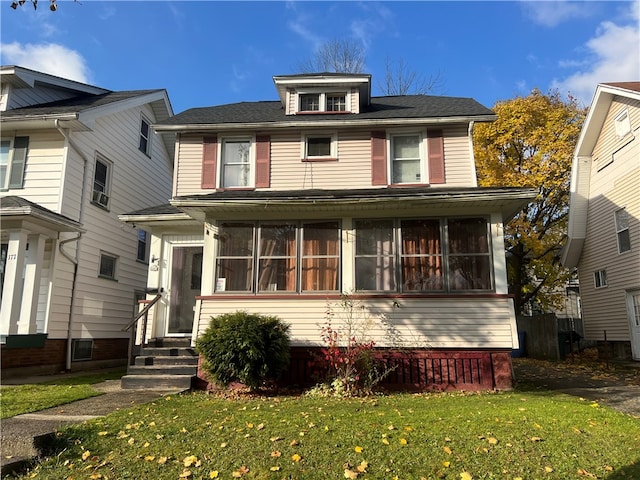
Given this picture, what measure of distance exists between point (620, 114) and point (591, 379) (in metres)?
8.97

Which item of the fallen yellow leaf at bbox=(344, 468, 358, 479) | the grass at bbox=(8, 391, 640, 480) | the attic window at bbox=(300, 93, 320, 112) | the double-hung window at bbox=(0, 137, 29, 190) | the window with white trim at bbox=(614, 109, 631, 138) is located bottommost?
the fallen yellow leaf at bbox=(344, 468, 358, 479)

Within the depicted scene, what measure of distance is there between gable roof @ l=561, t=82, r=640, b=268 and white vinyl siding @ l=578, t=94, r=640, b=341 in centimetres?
17

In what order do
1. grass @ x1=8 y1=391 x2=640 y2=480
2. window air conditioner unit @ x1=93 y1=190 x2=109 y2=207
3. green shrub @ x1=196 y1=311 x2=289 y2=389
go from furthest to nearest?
window air conditioner unit @ x1=93 y1=190 x2=109 y2=207, green shrub @ x1=196 y1=311 x2=289 y2=389, grass @ x1=8 y1=391 x2=640 y2=480

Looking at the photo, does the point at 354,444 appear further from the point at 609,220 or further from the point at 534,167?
the point at 534,167

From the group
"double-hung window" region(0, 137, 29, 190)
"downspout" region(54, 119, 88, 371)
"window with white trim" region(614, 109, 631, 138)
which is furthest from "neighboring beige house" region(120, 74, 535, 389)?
"window with white trim" region(614, 109, 631, 138)

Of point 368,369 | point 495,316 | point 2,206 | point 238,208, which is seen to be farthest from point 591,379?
point 2,206

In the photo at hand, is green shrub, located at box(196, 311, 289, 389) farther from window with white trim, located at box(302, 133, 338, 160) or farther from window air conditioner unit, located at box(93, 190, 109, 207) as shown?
window air conditioner unit, located at box(93, 190, 109, 207)

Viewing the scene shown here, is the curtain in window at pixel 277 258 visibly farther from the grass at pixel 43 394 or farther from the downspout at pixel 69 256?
the downspout at pixel 69 256

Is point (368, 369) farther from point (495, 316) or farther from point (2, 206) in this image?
point (2, 206)

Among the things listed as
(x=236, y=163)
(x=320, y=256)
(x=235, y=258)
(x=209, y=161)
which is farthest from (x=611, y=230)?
(x=209, y=161)

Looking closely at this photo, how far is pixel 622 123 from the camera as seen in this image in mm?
14195

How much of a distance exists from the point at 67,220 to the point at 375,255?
7314 mm

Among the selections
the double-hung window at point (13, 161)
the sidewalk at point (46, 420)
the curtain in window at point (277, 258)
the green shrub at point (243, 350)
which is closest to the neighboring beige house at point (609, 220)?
the curtain in window at point (277, 258)

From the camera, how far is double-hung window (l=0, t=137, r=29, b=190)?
11553mm
